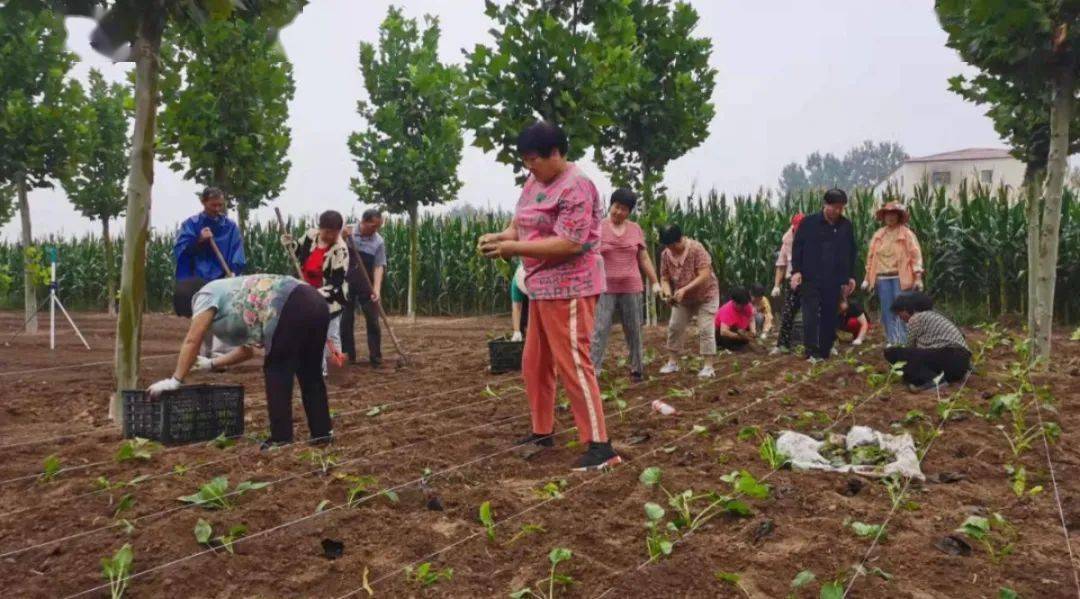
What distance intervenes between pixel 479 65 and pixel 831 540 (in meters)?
6.57

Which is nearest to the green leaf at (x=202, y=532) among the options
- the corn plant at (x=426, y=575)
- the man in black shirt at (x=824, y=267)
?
the corn plant at (x=426, y=575)

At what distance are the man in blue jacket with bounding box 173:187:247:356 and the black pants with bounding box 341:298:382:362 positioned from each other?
4.80 feet

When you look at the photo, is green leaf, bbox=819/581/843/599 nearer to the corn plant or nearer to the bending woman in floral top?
the corn plant

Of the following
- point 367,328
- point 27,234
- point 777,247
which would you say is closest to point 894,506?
point 367,328

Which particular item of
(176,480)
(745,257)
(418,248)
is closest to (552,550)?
(176,480)

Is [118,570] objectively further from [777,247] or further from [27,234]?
[27,234]

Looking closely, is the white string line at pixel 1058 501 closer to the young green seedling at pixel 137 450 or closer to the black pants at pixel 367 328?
the young green seedling at pixel 137 450

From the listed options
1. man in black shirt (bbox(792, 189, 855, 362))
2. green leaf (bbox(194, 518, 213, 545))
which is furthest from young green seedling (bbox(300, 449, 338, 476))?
man in black shirt (bbox(792, 189, 855, 362))

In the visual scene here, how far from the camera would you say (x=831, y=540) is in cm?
332

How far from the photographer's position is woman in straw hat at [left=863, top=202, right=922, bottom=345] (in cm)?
896

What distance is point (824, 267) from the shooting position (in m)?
8.81

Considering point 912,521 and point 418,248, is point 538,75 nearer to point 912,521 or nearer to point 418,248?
point 912,521

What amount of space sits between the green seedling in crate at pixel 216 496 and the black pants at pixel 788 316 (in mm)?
7011

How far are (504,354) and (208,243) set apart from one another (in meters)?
2.89
